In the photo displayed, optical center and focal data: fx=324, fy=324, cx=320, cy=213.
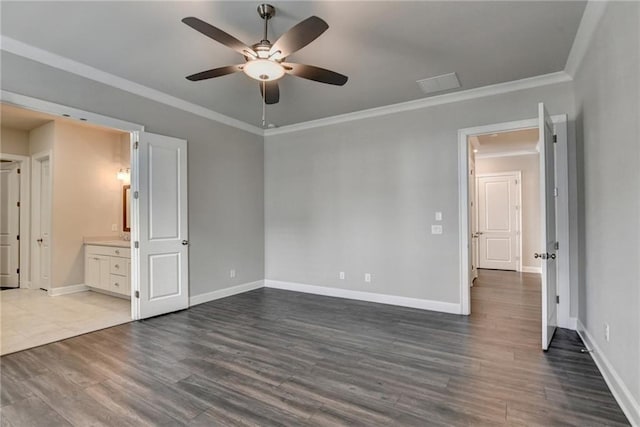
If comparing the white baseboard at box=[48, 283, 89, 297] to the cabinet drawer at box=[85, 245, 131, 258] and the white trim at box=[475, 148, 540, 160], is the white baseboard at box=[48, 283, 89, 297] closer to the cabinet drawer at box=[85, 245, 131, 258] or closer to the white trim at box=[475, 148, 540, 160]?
the cabinet drawer at box=[85, 245, 131, 258]

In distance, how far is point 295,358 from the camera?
2863mm

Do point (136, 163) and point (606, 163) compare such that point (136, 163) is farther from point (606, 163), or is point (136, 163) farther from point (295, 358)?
point (606, 163)

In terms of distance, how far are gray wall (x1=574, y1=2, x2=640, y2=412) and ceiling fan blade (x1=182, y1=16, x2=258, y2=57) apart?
243 centimetres

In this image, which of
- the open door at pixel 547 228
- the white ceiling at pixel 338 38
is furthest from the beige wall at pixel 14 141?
the open door at pixel 547 228

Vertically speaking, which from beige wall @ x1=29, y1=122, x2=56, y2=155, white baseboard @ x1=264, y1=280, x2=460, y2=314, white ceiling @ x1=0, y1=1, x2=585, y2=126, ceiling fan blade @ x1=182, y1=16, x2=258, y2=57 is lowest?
white baseboard @ x1=264, y1=280, x2=460, y2=314

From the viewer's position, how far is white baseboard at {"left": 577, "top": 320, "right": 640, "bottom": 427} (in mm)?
1907

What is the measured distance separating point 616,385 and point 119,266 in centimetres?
577

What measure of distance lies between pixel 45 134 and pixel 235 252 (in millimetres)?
3813

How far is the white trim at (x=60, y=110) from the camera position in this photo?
9.57 ft

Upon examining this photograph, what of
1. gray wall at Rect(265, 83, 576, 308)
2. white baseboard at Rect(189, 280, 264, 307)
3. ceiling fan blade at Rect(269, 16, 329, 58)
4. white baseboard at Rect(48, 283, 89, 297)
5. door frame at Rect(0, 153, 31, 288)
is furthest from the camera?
door frame at Rect(0, 153, 31, 288)

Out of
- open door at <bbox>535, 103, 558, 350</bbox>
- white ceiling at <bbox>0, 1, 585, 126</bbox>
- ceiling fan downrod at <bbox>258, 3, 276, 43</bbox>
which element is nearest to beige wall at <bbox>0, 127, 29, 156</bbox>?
white ceiling at <bbox>0, 1, 585, 126</bbox>

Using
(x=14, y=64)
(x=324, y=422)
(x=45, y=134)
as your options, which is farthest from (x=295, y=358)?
(x=45, y=134)

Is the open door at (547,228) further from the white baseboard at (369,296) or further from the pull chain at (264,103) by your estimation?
the pull chain at (264,103)

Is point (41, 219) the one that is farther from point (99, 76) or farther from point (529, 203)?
point (529, 203)
